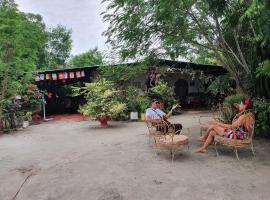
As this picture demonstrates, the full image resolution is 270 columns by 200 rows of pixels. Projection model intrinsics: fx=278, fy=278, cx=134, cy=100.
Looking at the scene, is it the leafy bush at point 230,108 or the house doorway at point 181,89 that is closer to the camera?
the leafy bush at point 230,108

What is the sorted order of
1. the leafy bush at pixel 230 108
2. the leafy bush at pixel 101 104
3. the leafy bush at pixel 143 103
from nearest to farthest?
the leafy bush at pixel 230 108 < the leafy bush at pixel 101 104 < the leafy bush at pixel 143 103

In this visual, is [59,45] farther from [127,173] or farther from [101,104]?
[127,173]

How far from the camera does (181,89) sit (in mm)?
17047

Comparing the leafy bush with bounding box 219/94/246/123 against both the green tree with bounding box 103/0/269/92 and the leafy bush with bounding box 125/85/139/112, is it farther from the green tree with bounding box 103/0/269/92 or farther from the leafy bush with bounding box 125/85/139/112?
the leafy bush with bounding box 125/85/139/112

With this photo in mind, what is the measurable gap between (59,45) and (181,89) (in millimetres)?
13869

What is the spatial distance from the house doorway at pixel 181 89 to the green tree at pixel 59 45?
12569mm

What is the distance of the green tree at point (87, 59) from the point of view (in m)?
25.9

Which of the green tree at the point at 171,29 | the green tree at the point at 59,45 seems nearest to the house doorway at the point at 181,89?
the green tree at the point at 171,29

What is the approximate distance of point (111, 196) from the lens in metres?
3.93

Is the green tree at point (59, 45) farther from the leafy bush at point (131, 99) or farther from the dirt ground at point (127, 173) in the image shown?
the dirt ground at point (127, 173)

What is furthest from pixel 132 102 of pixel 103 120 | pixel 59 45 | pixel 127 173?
pixel 59 45

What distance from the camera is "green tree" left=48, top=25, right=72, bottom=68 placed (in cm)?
2494

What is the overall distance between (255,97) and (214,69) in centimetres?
805

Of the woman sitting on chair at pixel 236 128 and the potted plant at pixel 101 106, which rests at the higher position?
the potted plant at pixel 101 106
